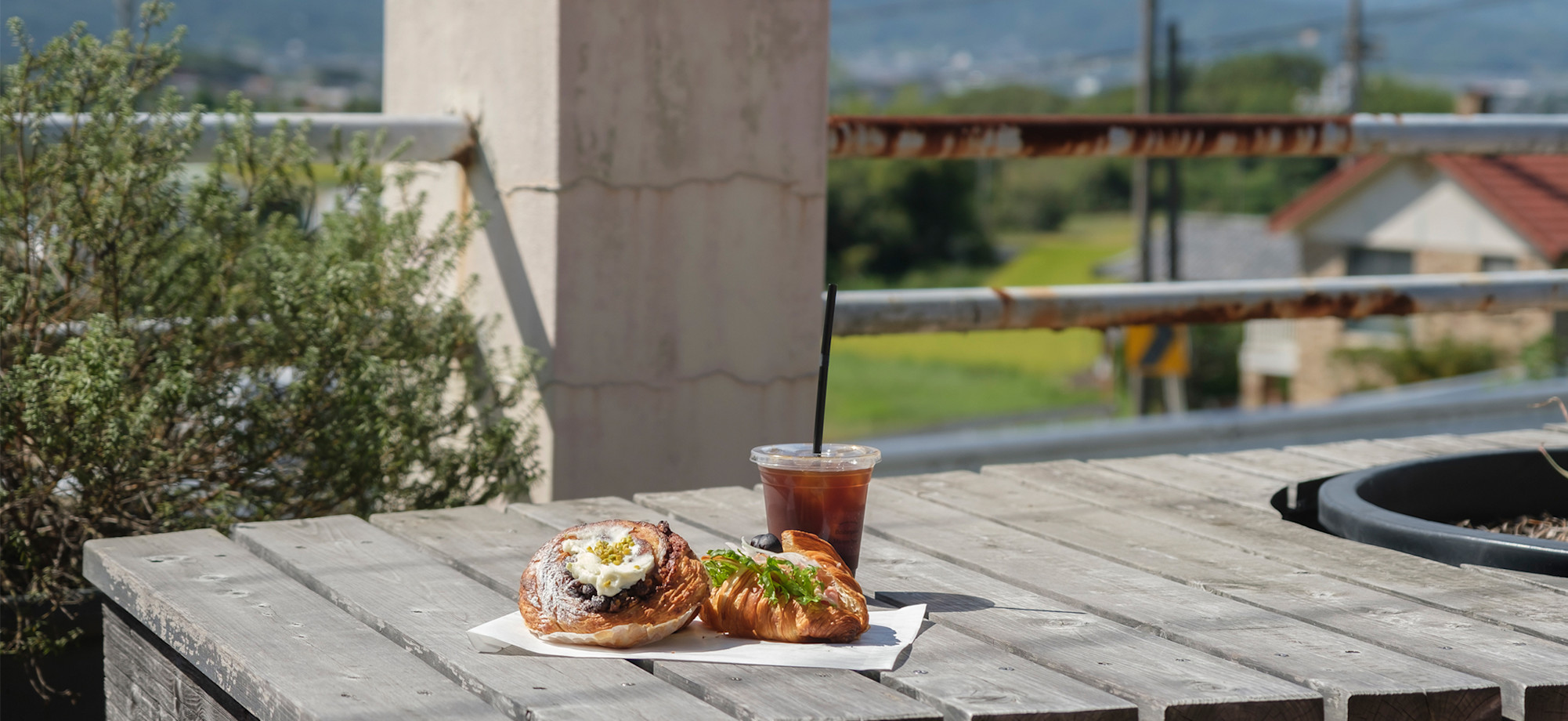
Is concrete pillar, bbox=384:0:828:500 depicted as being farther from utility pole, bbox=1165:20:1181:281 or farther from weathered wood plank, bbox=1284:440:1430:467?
utility pole, bbox=1165:20:1181:281

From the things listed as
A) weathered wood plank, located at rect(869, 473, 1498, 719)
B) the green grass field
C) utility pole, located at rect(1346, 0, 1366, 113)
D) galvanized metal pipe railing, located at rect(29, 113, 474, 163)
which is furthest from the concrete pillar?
the green grass field

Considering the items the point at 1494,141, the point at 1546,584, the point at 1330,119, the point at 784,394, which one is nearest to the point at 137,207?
the point at 784,394

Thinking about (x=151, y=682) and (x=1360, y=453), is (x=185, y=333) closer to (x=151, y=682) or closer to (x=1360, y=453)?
Result: (x=151, y=682)

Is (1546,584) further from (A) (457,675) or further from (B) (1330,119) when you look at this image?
(B) (1330,119)

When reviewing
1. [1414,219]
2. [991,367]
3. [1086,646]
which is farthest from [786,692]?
[991,367]

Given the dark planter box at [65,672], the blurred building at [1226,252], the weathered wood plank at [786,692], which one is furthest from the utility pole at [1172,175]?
the blurred building at [1226,252]
